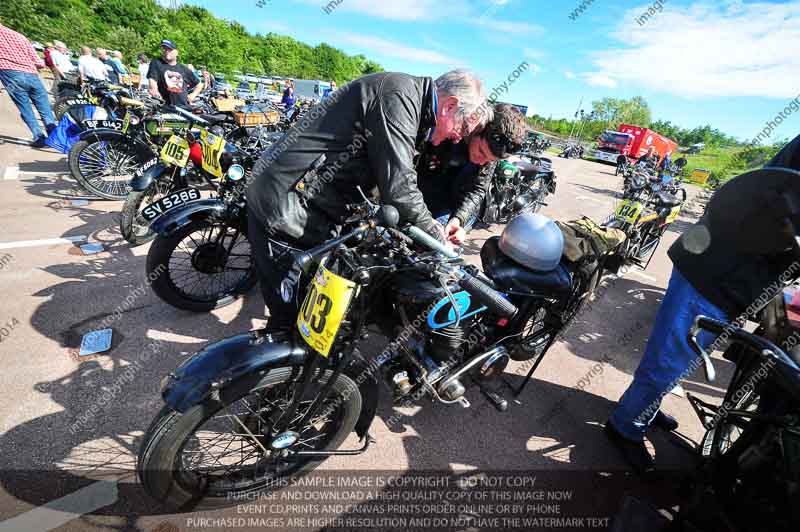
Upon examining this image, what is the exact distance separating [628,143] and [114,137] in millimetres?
29304

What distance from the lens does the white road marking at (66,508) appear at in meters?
1.46

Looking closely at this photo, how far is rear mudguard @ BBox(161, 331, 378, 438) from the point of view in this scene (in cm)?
131

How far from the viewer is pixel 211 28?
1233 inches

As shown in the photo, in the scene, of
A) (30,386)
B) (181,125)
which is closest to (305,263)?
(30,386)

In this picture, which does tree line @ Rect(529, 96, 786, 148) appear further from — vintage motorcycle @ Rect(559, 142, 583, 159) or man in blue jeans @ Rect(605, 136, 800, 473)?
man in blue jeans @ Rect(605, 136, 800, 473)

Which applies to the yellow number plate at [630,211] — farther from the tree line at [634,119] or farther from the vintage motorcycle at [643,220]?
the tree line at [634,119]

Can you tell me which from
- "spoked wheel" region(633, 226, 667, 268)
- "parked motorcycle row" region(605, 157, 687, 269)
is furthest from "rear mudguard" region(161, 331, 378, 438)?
"spoked wheel" region(633, 226, 667, 268)

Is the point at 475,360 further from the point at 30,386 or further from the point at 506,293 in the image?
the point at 30,386

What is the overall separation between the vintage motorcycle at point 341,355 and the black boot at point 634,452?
0.83m

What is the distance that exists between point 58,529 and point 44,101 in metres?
7.83

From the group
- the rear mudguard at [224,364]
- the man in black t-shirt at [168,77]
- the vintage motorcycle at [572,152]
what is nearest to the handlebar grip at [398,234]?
the rear mudguard at [224,364]

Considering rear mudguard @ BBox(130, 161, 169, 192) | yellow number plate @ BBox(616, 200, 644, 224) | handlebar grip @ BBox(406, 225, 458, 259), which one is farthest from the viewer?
yellow number plate @ BBox(616, 200, 644, 224)

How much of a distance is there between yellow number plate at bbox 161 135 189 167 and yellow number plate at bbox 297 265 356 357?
9.46 feet

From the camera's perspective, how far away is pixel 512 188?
6.83 m
